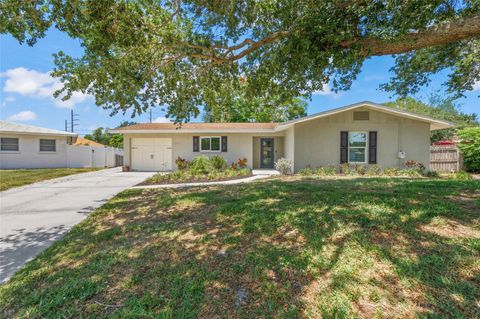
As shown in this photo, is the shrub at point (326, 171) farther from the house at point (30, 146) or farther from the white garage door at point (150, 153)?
the house at point (30, 146)

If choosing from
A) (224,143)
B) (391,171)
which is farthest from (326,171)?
(224,143)

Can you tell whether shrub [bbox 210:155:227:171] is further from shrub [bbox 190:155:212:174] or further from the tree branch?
the tree branch

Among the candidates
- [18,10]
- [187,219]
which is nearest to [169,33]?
[18,10]

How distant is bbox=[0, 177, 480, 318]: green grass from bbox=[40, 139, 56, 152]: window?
645 inches

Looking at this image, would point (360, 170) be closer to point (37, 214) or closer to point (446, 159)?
point (446, 159)

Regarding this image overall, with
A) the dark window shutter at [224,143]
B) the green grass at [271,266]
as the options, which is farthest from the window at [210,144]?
the green grass at [271,266]

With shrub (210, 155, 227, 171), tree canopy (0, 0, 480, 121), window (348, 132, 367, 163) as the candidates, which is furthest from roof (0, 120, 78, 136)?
window (348, 132, 367, 163)

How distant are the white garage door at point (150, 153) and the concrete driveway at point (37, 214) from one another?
6127 millimetres

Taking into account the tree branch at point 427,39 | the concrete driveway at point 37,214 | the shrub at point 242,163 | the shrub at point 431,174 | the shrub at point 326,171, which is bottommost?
the concrete driveway at point 37,214

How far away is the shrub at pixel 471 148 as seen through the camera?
41.2 feet

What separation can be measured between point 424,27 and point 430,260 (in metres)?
4.00

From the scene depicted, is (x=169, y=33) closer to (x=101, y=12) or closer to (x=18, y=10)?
(x=101, y=12)

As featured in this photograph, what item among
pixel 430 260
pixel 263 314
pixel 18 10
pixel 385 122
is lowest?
pixel 263 314

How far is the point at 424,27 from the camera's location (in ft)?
14.0
